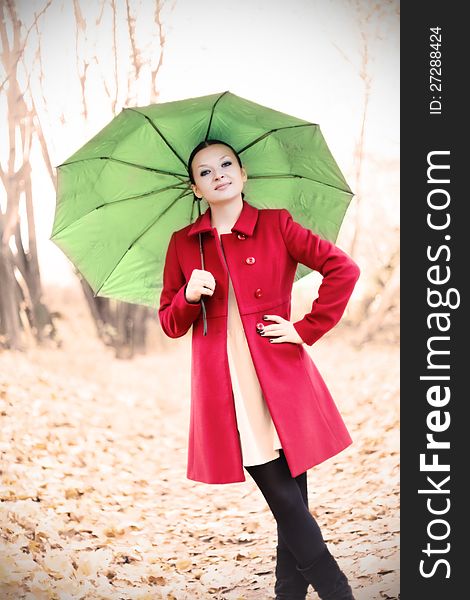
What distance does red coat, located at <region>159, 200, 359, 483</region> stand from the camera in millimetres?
2264

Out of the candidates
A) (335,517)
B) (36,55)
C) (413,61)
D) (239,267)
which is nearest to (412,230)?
(413,61)

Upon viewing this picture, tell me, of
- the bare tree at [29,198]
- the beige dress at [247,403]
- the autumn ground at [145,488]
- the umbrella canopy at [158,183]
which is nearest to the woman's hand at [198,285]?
the beige dress at [247,403]

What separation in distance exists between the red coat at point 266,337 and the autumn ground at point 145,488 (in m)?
1.21

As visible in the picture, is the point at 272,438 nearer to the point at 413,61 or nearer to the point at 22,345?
the point at 413,61

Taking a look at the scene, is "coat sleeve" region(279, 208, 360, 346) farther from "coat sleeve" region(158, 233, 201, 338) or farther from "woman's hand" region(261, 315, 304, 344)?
"coat sleeve" region(158, 233, 201, 338)

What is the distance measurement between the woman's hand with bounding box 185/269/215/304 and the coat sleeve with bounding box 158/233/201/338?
0.08ft

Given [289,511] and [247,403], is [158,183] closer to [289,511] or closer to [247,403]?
[247,403]

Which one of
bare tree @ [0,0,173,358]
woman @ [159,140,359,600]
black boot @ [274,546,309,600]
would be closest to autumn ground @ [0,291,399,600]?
bare tree @ [0,0,173,358]

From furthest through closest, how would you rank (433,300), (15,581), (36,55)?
(36,55), (15,581), (433,300)

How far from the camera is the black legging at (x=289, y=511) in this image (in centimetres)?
227

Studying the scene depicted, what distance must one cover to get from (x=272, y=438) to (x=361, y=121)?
3194mm

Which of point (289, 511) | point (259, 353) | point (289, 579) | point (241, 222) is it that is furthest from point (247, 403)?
point (289, 579)

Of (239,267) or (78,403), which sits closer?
(239,267)

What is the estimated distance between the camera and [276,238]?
2365 mm
